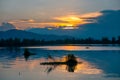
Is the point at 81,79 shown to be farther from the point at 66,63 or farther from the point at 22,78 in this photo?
the point at 66,63

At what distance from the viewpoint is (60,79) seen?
16.4 metres

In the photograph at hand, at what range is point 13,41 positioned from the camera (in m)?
81.6

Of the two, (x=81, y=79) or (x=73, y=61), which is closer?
(x=81, y=79)

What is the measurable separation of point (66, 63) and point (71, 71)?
3468 mm

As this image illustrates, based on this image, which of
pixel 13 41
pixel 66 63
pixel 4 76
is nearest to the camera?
pixel 4 76

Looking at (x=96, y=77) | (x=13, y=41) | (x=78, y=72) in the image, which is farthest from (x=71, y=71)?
(x=13, y=41)

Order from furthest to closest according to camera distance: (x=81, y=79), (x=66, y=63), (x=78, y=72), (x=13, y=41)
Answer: (x=13, y=41), (x=66, y=63), (x=78, y=72), (x=81, y=79)

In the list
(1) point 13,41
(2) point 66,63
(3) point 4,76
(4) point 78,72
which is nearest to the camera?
(3) point 4,76

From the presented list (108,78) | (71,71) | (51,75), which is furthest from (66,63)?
(108,78)

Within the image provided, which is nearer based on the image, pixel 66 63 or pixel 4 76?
pixel 4 76

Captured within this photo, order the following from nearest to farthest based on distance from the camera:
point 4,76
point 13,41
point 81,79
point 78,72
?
point 81,79 < point 4,76 < point 78,72 < point 13,41

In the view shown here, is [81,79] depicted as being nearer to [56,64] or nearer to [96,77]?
[96,77]

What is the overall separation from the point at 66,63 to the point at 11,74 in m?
5.62

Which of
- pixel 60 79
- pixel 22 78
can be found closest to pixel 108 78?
pixel 60 79
